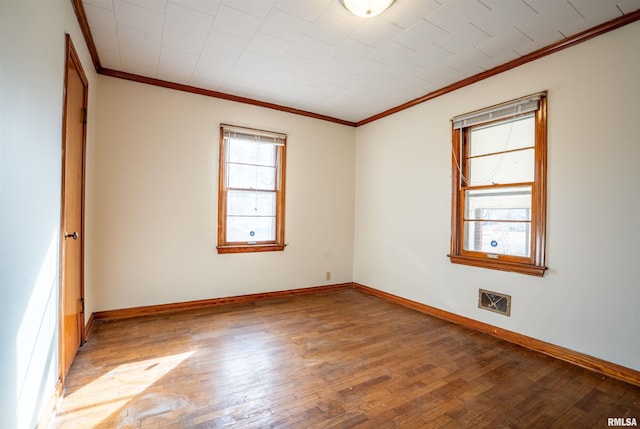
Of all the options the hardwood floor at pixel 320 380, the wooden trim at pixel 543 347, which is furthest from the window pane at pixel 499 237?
the hardwood floor at pixel 320 380

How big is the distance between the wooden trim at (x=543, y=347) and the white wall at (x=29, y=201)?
3.48 m

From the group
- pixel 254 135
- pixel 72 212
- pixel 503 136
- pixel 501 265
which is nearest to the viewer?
pixel 72 212

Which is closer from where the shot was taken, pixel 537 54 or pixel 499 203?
pixel 537 54

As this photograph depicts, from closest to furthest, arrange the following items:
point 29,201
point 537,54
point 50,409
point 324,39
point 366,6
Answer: point 29,201 < point 50,409 < point 366,6 < point 324,39 < point 537,54

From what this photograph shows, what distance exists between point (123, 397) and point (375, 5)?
311 cm

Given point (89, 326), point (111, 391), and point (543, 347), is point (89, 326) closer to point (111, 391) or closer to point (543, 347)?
point (111, 391)

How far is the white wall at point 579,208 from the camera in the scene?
2291mm

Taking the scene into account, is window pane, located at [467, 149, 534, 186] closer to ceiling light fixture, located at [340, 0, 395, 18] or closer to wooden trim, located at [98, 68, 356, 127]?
ceiling light fixture, located at [340, 0, 395, 18]

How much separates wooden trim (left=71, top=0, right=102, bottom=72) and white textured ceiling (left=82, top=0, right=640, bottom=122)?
0.12ft

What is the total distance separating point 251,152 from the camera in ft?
13.7

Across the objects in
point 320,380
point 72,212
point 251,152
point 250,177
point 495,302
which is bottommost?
point 320,380

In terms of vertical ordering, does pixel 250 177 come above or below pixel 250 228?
above

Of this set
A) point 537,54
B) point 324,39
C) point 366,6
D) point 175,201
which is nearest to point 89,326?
point 175,201

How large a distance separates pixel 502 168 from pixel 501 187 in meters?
0.20
